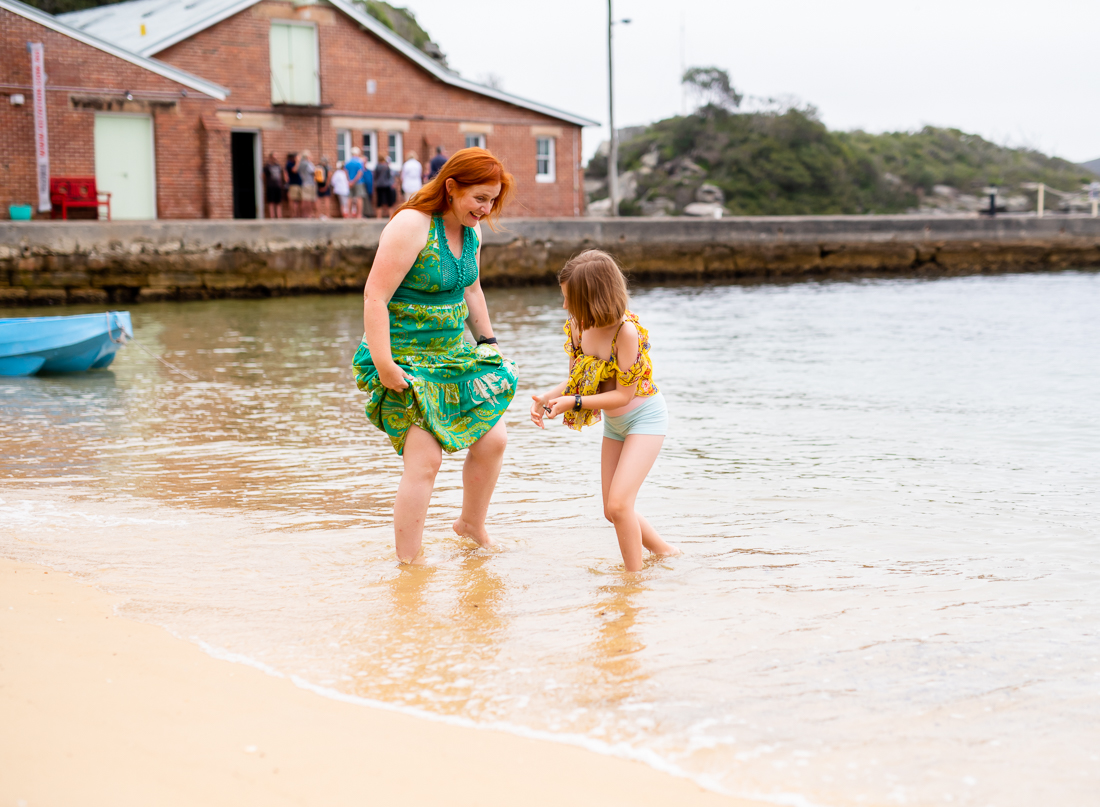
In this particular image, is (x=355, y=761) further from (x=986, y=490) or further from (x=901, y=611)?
(x=986, y=490)

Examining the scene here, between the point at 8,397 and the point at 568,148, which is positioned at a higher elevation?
the point at 568,148

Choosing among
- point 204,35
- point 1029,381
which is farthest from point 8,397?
point 204,35

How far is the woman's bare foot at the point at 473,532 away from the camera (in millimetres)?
4750

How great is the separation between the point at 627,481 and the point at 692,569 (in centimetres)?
62

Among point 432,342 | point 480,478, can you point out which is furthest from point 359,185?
point 432,342

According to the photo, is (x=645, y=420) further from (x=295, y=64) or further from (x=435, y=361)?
(x=295, y=64)

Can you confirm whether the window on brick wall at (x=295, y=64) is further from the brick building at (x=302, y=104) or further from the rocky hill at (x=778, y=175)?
the rocky hill at (x=778, y=175)

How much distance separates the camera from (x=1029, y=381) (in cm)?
1074

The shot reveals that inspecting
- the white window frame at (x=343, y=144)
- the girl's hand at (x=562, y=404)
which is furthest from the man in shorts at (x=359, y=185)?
the girl's hand at (x=562, y=404)

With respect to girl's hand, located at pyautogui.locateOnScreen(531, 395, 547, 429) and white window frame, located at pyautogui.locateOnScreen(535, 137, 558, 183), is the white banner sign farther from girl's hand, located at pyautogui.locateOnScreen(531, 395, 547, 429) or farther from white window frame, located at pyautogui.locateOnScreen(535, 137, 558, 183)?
girl's hand, located at pyautogui.locateOnScreen(531, 395, 547, 429)

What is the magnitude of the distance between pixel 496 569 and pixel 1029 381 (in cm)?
810

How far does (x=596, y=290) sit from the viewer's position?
402 centimetres

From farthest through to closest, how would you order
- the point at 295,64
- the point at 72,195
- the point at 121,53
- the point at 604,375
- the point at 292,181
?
the point at 295,64, the point at 292,181, the point at 121,53, the point at 72,195, the point at 604,375

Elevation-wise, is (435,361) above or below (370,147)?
below
